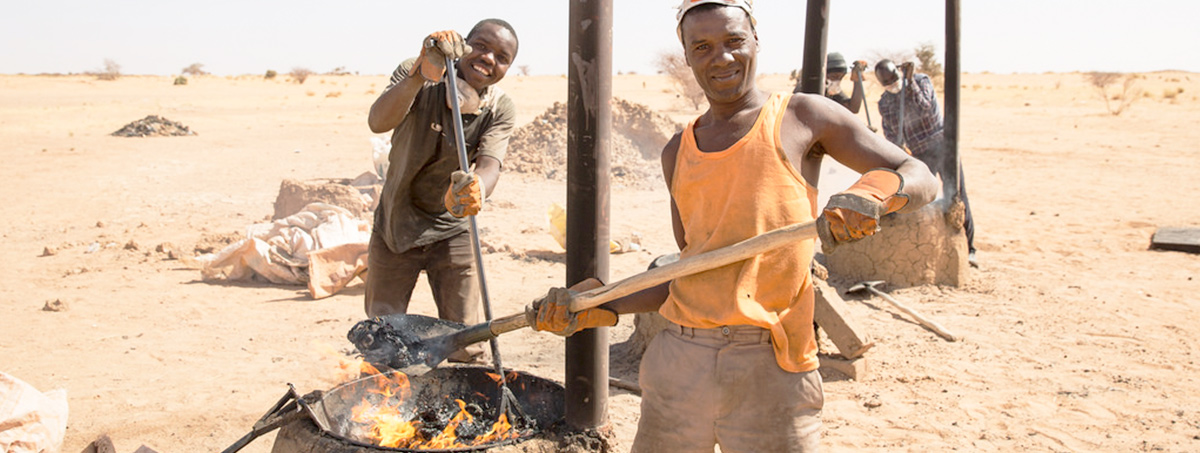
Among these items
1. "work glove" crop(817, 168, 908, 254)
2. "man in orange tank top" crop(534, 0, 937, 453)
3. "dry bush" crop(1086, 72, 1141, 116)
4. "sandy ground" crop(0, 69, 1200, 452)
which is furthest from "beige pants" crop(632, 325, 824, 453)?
"dry bush" crop(1086, 72, 1141, 116)

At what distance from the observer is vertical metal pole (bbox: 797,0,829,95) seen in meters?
5.21

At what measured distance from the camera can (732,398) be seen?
2.12 meters

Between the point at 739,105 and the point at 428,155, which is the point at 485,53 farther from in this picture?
→ the point at 739,105

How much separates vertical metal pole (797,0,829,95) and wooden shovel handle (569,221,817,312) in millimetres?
3364

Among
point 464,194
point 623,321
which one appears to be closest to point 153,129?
point 623,321

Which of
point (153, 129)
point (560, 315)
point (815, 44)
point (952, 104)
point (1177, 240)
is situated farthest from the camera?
point (153, 129)

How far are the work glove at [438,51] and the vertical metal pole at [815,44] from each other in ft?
9.07

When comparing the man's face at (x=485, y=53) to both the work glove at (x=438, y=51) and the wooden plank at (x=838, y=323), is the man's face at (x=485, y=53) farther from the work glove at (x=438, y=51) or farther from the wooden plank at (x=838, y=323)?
the wooden plank at (x=838, y=323)

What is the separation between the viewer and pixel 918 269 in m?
6.60

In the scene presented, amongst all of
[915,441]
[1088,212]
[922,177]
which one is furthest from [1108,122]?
[922,177]

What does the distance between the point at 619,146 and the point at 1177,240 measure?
274 inches

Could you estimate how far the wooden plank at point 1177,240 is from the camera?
25.4 feet

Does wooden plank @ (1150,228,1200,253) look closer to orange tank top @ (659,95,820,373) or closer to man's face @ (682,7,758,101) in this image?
orange tank top @ (659,95,820,373)

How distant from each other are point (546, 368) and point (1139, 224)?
7255 millimetres
